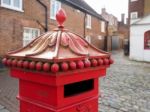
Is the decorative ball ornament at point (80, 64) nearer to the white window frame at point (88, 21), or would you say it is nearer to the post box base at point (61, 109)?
the post box base at point (61, 109)

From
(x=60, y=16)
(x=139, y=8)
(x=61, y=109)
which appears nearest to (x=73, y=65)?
(x=61, y=109)

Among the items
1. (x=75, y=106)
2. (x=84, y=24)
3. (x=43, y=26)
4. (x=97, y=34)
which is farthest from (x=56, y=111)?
(x=97, y=34)

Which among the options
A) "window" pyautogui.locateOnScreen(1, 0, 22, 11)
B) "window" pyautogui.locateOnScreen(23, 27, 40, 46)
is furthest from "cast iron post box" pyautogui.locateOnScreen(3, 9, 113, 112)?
→ "window" pyautogui.locateOnScreen(23, 27, 40, 46)

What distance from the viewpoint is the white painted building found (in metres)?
18.8

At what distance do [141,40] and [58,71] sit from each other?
19.3 meters

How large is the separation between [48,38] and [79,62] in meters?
0.31

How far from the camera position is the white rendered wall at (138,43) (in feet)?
62.1

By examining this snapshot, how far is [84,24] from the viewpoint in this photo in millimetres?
22438

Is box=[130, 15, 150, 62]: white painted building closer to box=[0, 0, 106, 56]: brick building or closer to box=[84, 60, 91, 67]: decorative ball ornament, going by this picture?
box=[0, 0, 106, 56]: brick building

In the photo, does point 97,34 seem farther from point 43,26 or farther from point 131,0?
point 43,26

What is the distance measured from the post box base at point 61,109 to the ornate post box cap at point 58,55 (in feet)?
0.84

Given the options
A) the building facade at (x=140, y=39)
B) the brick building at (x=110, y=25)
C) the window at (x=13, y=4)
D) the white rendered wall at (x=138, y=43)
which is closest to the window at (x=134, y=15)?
the brick building at (x=110, y=25)

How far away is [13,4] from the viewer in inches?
478

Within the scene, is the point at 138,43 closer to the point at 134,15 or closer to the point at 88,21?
the point at 88,21
